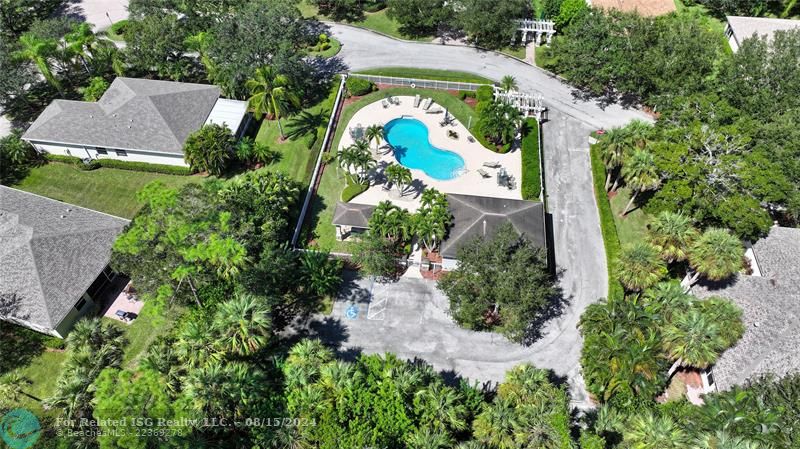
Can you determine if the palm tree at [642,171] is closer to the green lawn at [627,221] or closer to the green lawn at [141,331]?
the green lawn at [627,221]

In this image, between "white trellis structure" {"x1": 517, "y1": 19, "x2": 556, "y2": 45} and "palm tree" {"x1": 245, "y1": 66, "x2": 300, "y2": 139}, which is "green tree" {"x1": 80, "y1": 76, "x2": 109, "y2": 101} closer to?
"palm tree" {"x1": 245, "y1": 66, "x2": 300, "y2": 139}

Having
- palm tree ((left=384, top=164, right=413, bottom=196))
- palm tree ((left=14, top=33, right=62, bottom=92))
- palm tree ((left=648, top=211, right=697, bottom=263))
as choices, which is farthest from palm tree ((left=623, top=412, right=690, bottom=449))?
palm tree ((left=14, top=33, right=62, bottom=92))

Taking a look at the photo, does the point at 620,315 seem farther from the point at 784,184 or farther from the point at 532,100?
the point at 532,100

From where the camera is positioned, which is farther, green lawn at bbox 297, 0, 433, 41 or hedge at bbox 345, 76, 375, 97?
green lawn at bbox 297, 0, 433, 41

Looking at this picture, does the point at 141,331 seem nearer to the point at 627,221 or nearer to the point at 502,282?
the point at 502,282

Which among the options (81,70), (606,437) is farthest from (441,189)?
(81,70)

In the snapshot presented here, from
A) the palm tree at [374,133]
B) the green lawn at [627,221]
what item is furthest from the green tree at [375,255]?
the green lawn at [627,221]
